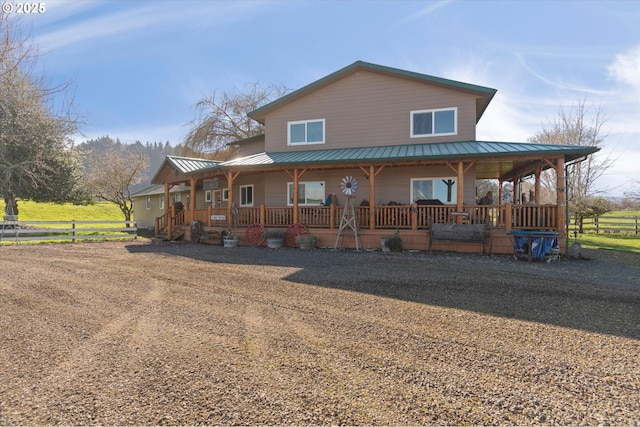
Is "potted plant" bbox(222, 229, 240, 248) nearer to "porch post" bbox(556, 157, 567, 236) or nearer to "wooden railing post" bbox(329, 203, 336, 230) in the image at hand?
"wooden railing post" bbox(329, 203, 336, 230)

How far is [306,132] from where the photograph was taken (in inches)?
661

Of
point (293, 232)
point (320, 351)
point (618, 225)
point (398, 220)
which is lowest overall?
point (320, 351)

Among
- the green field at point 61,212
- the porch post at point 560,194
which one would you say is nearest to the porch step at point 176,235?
the porch post at point 560,194

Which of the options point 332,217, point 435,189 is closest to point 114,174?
point 332,217

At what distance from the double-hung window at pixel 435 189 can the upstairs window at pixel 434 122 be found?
76.5 inches

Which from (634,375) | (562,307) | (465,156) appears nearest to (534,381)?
(634,375)

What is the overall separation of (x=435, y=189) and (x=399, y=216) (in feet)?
8.37

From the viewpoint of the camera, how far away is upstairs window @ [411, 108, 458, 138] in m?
14.5

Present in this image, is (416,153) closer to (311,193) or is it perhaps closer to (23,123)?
(311,193)

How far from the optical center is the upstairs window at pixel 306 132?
651 inches

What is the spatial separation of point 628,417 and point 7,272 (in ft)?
37.3

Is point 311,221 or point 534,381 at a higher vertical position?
point 311,221

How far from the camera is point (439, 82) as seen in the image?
1430 cm

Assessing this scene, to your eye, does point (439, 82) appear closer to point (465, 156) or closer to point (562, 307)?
point (465, 156)
